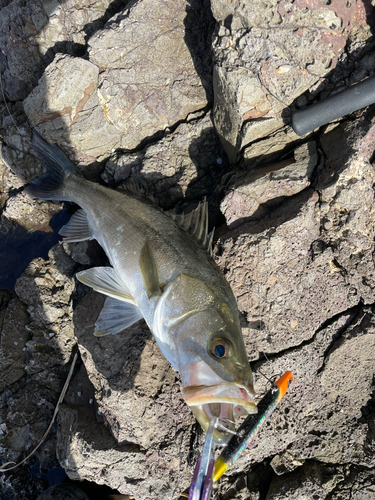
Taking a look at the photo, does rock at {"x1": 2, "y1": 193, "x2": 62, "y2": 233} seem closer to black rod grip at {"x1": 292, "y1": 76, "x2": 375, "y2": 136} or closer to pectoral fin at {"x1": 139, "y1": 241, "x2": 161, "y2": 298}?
pectoral fin at {"x1": 139, "y1": 241, "x2": 161, "y2": 298}

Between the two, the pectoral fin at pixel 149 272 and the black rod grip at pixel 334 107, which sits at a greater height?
the black rod grip at pixel 334 107

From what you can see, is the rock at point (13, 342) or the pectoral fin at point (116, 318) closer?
the pectoral fin at point (116, 318)

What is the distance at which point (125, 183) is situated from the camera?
4.15 metres

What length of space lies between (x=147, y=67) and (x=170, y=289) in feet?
8.89

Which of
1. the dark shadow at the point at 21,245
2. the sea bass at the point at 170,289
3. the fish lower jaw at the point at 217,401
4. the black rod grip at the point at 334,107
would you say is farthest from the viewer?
the dark shadow at the point at 21,245

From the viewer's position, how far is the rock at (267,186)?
305cm

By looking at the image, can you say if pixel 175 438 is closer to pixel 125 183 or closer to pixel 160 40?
pixel 125 183

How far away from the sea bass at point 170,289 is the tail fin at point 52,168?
12 mm

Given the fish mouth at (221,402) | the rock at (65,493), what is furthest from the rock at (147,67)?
the rock at (65,493)

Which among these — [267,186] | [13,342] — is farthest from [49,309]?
[267,186]

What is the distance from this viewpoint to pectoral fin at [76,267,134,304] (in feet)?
10.7

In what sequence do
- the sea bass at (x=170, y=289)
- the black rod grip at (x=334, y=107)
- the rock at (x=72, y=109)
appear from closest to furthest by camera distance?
the sea bass at (x=170, y=289)
the black rod grip at (x=334, y=107)
the rock at (x=72, y=109)

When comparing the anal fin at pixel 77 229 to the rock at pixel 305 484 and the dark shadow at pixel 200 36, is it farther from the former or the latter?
the rock at pixel 305 484

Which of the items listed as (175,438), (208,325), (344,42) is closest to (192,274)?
(208,325)
